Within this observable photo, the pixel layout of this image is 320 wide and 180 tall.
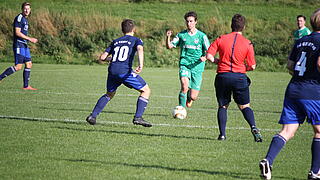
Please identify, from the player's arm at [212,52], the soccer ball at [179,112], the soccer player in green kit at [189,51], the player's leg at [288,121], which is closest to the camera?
the player's leg at [288,121]

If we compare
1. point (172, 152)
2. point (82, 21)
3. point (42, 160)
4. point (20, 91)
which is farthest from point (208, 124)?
point (82, 21)

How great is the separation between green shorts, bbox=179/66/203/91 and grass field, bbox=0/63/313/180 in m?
0.61

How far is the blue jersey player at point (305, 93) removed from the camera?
599 cm

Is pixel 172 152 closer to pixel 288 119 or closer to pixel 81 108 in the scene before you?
pixel 288 119

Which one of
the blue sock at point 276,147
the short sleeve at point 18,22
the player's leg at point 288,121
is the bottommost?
the blue sock at point 276,147

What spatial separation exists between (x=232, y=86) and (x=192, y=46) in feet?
11.1

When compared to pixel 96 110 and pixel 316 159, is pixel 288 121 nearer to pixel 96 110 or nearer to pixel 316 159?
pixel 316 159

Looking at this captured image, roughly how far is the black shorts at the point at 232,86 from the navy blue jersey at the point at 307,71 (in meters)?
2.41

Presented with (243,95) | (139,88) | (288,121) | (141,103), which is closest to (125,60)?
(139,88)

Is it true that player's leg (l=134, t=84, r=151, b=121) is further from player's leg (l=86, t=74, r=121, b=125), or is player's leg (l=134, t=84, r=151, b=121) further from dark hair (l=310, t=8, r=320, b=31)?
dark hair (l=310, t=8, r=320, b=31)

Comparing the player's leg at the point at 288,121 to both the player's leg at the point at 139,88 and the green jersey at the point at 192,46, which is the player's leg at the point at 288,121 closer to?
the player's leg at the point at 139,88

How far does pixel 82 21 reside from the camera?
122ft

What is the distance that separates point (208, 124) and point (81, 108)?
322 cm

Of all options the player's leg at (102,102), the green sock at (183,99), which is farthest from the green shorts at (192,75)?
the player's leg at (102,102)
